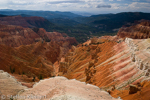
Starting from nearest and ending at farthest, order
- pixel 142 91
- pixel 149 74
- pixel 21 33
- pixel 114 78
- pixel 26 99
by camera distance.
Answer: pixel 26 99 → pixel 142 91 → pixel 149 74 → pixel 114 78 → pixel 21 33

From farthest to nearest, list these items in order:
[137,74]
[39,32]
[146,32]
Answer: [39,32]
[146,32]
[137,74]

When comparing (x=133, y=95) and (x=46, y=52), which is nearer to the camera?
(x=133, y=95)

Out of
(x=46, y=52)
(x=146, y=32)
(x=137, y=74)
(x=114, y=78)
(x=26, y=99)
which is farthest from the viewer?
(x=146, y=32)

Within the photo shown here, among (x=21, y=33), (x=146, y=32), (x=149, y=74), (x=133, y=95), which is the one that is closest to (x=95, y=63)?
(x=149, y=74)

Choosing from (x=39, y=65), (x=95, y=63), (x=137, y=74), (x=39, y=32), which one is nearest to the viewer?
(x=137, y=74)

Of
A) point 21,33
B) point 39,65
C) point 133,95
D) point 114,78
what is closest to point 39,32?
point 21,33

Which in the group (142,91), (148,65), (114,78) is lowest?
(114,78)

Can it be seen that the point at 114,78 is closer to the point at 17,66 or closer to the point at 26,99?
the point at 26,99

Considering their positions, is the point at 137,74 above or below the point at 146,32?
A: below

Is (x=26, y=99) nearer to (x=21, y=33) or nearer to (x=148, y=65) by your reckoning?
(x=148, y=65)
